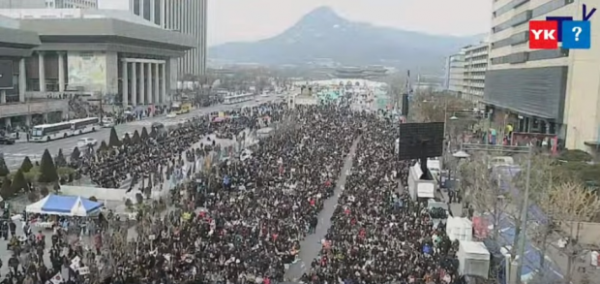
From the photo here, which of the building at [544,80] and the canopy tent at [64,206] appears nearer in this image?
the canopy tent at [64,206]

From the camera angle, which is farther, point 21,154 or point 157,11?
point 157,11

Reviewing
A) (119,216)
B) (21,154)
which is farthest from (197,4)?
(119,216)

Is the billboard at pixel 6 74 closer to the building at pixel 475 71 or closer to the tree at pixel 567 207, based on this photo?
the tree at pixel 567 207

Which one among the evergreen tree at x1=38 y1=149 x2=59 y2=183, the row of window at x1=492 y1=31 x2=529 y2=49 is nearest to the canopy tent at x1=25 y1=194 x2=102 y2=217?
the evergreen tree at x1=38 y1=149 x2=59 y2=183

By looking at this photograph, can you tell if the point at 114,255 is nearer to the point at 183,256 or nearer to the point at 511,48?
the point at 183,256

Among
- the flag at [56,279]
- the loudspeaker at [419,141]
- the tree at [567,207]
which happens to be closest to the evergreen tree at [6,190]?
the flag at [56,279]

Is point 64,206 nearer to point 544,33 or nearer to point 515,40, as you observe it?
point 544,33

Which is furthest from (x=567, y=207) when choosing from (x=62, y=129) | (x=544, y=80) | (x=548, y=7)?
(x=62, y=129)
